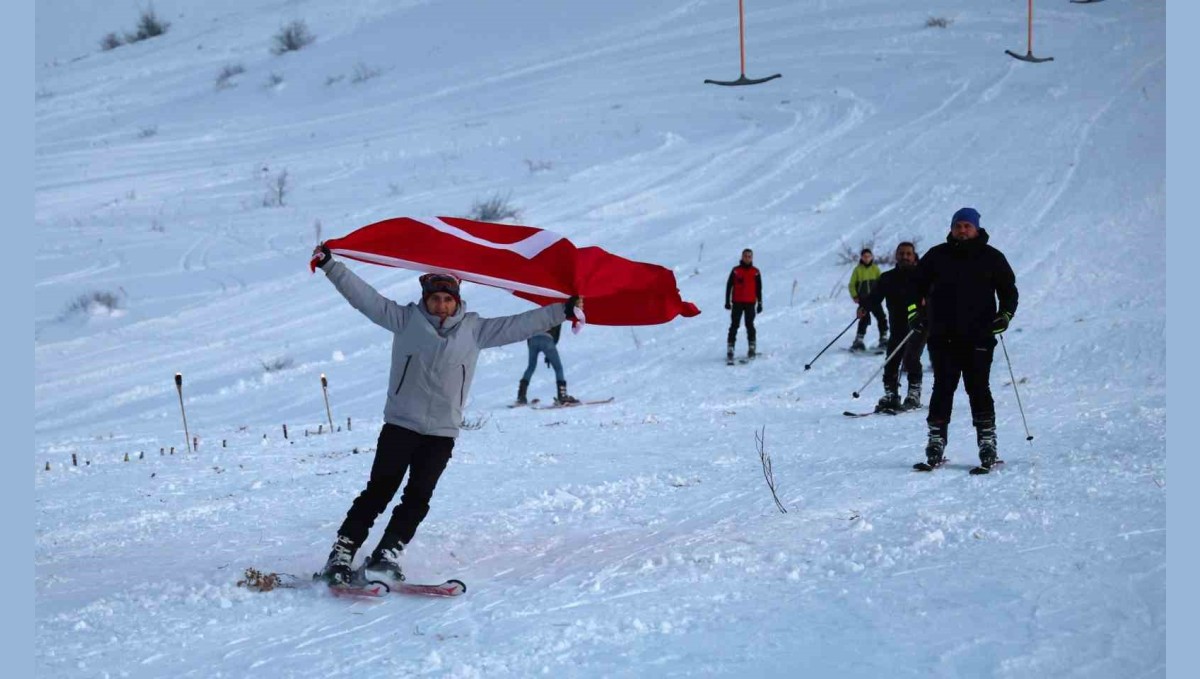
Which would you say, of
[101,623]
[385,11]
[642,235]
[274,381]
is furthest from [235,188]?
[101,623]

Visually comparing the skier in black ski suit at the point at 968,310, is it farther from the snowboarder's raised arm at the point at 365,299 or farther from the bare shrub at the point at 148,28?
the bare shrub at the point at 148,28

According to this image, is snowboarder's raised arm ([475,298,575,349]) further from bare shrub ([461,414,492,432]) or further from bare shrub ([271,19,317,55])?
bare shrub ([271,19,317,55])

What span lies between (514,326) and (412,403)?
74cm

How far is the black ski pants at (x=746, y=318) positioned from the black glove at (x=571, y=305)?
10696 millimetres

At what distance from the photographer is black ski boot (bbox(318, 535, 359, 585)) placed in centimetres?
688

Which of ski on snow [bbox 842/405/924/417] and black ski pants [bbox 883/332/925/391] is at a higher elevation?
black ski pants [bbox 883/332/925/391]

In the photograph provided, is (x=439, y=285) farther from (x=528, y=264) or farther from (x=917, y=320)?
(x=917, y=320)

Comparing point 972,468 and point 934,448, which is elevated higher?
point 934,448

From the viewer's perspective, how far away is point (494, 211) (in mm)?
25625

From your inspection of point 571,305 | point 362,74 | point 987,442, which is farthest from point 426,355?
point 362,74

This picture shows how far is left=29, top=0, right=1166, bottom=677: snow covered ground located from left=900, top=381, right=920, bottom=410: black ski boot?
520 millimetres

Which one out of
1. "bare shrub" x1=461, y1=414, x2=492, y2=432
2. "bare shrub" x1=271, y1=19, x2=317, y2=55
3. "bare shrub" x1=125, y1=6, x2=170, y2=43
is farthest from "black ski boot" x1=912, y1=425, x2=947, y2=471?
"bare shrub" x1=125, y1=6, x2=170, y2=43

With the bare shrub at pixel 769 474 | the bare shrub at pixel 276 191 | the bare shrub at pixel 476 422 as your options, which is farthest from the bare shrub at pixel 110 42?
the bare shrub at pixel 769 474

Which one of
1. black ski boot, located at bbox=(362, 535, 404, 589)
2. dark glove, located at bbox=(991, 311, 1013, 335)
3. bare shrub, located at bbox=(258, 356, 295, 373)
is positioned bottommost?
bare shrub, located at bbox=(258, 356, 295, 373)
